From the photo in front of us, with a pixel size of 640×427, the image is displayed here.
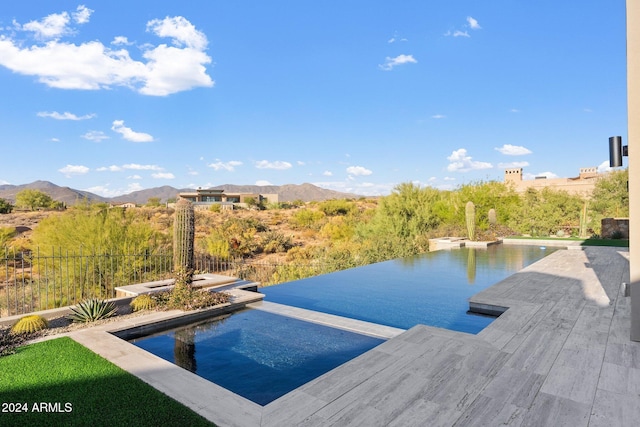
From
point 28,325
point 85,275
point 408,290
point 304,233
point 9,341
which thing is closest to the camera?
point 9,341

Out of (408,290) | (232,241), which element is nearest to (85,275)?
(408,290)

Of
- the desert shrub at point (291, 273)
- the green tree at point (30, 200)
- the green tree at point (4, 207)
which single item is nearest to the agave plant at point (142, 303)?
the desert shrub at point (291, 273)

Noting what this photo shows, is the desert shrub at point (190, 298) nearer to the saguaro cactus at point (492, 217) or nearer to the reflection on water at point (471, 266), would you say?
the reflection on water at point (471, 266)

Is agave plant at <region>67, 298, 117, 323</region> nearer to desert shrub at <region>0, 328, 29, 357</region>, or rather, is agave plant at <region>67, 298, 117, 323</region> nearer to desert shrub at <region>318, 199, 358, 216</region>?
desert shrub at <region>0, 328, 29, 357</region>

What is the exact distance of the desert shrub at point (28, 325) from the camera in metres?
4.36

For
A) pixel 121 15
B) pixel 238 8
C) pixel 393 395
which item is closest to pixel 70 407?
pixel 393 395

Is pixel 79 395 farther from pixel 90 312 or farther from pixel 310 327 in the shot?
pixel 310 327

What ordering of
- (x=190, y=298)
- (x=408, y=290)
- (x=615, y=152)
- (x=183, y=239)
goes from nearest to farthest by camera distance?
(x=615, y=152) < (x=190, y=298) < (x=183, y=239) < (x=408, y=290)

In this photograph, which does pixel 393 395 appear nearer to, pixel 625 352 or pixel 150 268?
pixel 625 352

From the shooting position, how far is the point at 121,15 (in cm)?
1083

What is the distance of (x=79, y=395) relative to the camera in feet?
9.01

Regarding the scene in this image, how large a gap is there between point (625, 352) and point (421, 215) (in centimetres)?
1372

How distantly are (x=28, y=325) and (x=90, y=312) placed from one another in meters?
0.70

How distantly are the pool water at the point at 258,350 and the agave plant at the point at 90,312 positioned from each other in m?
0.95
